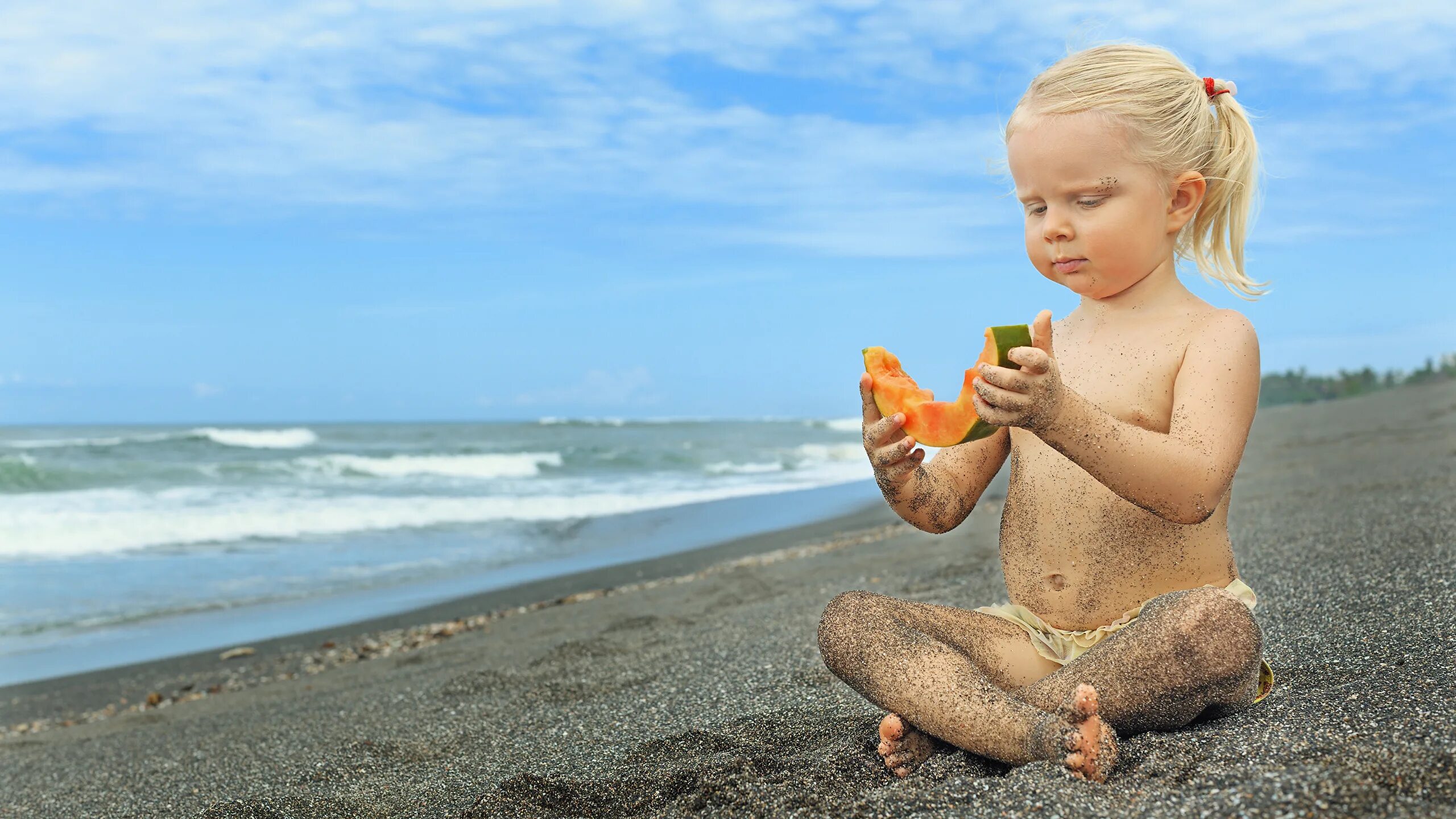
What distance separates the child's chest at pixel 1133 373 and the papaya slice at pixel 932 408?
0.98 ft

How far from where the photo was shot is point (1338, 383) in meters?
28.5

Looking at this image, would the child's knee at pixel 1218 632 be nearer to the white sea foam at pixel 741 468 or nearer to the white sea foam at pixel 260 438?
the white sea foam at pixel 741 468

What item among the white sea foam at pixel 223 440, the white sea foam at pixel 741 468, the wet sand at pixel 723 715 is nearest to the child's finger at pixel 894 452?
the wet sand at pixel 723 715

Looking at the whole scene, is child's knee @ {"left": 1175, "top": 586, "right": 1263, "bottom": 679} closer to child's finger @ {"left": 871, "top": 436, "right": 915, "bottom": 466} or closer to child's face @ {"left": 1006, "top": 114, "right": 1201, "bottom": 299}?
child's finger @ {"left": 871, "top": 436, "right": 915, "bottom": 466}

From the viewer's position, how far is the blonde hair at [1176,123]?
2.51 meters

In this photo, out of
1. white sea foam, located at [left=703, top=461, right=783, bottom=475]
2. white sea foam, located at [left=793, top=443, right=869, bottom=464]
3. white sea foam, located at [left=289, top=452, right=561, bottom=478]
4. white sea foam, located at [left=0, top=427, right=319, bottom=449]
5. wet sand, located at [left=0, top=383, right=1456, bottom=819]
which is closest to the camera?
wet sand, located at [left=0, top=383, right=1456, bottom=819]

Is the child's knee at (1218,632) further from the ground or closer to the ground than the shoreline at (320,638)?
further from the ground

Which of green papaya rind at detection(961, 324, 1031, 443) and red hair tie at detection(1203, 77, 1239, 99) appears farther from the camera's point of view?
red hair tie at detection(1203, 77, 1239, 99)

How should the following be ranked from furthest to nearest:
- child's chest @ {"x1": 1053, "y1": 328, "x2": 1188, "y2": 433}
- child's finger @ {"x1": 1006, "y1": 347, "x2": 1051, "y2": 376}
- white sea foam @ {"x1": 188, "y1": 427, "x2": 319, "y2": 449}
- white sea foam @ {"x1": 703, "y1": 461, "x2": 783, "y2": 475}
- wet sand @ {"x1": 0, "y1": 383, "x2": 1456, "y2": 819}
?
white sea foam @ {"x1": 188, "y1": 427, "x2": 319, "y2": 449} < white sea foam @ {"x1": 703, "y1": 461, "x2": 783, "y2": 475} < child's chest @ {"x1": 1053, "y1": 328, "x2": 1188, "y2": 433} < wet sand @ {"x1": 0, "y1": 383, "x2": 1456, "y2": 819} < child's finger @ {"x1": 1006, "y1": 347, "x2": 1051, "y2": 376}

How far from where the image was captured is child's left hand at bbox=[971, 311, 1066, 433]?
6.79ft

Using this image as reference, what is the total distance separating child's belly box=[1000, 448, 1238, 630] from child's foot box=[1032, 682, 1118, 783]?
398 millimetres

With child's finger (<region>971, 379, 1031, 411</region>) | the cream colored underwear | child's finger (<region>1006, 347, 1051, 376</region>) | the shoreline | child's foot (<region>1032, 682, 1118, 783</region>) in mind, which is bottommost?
the shoreline

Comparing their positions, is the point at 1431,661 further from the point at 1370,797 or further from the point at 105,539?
the point at 105,539

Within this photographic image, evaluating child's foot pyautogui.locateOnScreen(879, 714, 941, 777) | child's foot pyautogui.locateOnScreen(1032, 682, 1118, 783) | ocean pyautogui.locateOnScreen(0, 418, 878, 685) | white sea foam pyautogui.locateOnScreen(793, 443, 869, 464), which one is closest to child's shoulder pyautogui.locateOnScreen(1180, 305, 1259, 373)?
child's foot pyautogui.locateOnScreen(1032, 682, 1118, 783)
